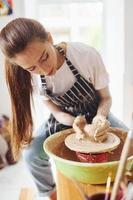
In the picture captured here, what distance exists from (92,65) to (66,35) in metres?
0.98

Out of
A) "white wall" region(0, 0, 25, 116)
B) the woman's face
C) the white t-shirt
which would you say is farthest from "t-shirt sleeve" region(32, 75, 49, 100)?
"white wall" region(0, 0, 25, 116)

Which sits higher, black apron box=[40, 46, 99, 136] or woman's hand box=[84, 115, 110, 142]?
woman's hand box=[84, 115, 110, 142]

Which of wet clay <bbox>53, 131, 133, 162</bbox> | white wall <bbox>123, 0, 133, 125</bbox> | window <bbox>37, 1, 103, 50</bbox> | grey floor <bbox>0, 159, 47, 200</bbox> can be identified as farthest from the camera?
window <bbox>37, 1, 103, 50</bbox>

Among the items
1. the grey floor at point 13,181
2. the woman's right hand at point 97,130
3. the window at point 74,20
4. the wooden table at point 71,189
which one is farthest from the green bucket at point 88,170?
the window at point 74,20

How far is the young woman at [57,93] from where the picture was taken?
48.3 inches

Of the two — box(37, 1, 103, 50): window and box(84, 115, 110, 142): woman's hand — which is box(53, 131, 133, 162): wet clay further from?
box(37, 1, 103, 50): window

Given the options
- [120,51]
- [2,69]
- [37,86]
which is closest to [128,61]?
[120,51]

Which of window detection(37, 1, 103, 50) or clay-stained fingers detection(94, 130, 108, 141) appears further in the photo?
window detection(37, 1, 103, 50)

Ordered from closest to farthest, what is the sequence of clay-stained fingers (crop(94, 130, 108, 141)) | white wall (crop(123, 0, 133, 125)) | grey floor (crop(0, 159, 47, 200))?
1. clay-stained fingers (crop(94, 130, 108, 141))
2. grey floor (crop(0, 159, 47, 200))
3. white wall (crop(123, 0, 133, 125))

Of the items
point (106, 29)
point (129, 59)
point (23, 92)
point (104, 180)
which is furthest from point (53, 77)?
point (106, 29)

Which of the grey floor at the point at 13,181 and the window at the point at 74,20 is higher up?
the window at the point at 74,20

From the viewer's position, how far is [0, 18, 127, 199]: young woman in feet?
4.02

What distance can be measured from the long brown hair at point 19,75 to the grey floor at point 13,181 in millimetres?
543

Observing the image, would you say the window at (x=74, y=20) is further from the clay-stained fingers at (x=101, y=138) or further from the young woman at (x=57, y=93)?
the clay-stained fingers at (x=101, y=138)
